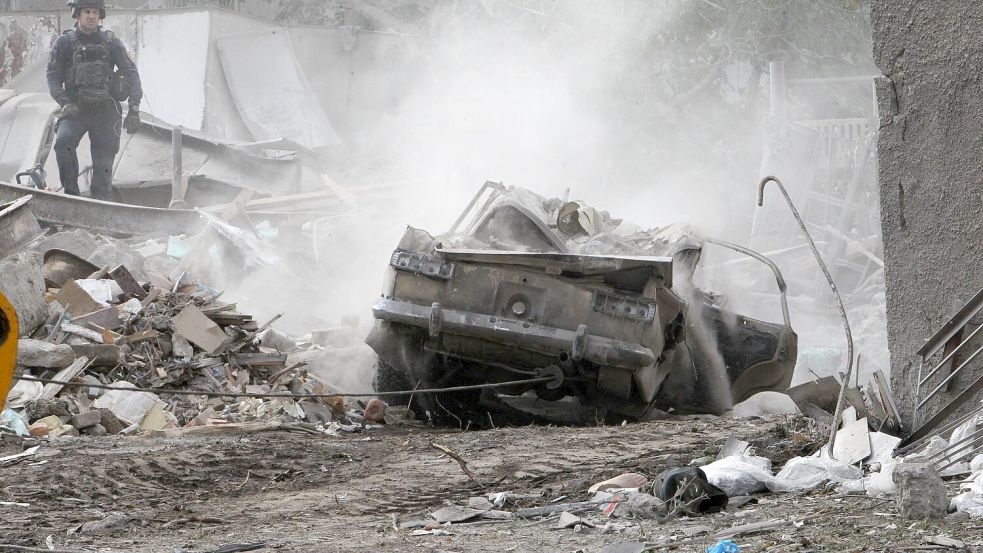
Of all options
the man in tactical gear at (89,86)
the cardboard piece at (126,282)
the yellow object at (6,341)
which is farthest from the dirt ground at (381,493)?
the man in tactical gear at (89,86)

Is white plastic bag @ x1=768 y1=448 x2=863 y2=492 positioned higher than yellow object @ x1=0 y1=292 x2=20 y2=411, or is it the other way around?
yellow object @ x1=0 y1=292 x2=20 y2=411

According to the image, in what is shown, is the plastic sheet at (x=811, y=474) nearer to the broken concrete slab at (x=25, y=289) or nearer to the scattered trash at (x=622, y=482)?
the scattered trash at (x=622, y=482)

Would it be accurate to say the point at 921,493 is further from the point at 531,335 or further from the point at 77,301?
the point at 77,301

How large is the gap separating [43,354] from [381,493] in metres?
3.22

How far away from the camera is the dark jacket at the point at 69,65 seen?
12562 millimetres

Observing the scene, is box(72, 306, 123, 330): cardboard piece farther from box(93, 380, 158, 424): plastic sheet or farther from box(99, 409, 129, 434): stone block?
box(99, 409, 129, 434): stone block

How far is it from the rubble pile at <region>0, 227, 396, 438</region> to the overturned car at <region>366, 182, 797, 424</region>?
91cm

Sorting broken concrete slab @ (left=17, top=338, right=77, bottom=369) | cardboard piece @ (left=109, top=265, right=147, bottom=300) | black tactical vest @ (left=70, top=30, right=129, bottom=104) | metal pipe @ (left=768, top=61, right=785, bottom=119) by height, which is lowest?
broken concrete slab @ (left=17, top=338, right=77, bottom=369)

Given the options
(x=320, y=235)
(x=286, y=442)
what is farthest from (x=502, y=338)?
(x=320, y=235)

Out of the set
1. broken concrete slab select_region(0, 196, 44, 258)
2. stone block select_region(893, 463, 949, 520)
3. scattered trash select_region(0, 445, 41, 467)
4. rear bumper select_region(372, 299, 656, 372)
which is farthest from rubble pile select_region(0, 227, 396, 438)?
stone block select_region(893, 463, 949, 520)

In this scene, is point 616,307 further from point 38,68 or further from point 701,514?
point 38,68

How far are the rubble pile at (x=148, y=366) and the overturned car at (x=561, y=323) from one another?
0.91 metres

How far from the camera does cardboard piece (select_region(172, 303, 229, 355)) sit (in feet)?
28.0

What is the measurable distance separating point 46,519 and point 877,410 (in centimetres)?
385
